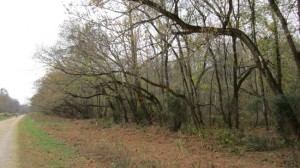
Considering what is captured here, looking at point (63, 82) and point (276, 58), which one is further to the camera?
point (63, 82)

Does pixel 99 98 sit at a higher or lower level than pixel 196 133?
higher

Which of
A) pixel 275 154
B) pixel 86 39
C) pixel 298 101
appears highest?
pixel 86 39

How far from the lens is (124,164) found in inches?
423

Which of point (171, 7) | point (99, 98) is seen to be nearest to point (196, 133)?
point (171, 7)

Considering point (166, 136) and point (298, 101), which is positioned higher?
point (298, 101)

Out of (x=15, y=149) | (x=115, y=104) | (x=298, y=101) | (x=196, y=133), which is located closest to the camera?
(x=298, y=101)

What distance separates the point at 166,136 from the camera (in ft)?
65.1

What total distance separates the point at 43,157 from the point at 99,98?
32515mm

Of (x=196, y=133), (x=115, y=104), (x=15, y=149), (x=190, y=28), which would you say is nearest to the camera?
(x=190, y=28)

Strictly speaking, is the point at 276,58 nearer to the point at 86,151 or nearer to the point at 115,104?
the point at 86,151

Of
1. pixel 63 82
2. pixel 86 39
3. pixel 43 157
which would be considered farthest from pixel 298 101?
pixel 63 82

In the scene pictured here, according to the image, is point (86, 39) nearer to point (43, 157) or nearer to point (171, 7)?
point (171, 7)

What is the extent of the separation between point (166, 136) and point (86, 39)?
8.25 meters

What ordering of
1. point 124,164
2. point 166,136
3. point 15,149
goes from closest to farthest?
1. point 124,164
2. point 15,149
3. point 166,136
